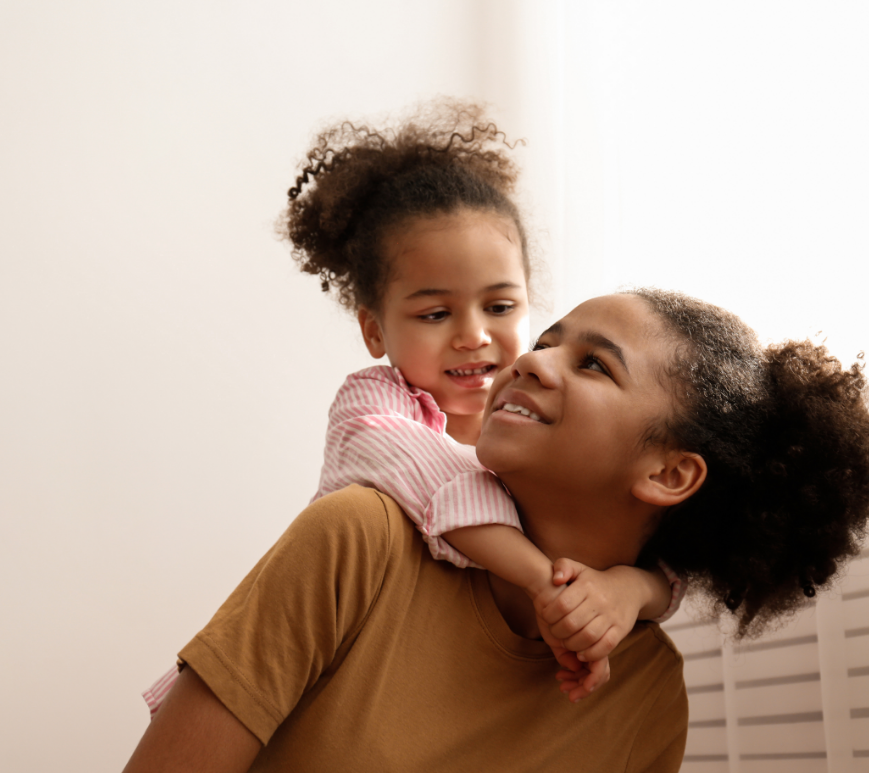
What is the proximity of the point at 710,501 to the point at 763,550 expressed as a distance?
0.10 m

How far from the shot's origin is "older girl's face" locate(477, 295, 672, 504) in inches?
48.0

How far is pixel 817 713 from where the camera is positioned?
164cm

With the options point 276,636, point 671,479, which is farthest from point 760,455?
point 276,636

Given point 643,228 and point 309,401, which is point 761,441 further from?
point 309,401

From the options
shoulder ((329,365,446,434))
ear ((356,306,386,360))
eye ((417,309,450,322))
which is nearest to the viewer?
shoulder ((329,365,446,434))

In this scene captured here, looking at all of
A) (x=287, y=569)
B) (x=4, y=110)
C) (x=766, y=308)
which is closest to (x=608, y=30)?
(x=766, y=308)

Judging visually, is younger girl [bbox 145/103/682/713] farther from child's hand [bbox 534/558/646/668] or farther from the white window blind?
the white window blind

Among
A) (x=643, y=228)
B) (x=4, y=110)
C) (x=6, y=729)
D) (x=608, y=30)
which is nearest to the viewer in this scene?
(x=6, y=729)

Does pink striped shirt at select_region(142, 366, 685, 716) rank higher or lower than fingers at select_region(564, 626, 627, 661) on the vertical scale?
higher

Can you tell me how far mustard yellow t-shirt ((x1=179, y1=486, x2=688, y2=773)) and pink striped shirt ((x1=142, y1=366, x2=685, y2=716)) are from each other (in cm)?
5

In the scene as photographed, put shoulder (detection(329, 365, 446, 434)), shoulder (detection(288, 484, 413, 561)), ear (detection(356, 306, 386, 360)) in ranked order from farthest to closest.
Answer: ear (detection(356, 306, 386, 360)) → shoulder (detection(329, 365, 446, 434)) → shoulder (detection(288, 484, 413, 561))

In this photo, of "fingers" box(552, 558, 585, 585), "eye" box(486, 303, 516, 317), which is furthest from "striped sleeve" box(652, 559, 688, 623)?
"eye" box(486, 303, 516, 317)

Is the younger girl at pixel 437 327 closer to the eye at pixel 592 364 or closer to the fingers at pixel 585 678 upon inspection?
the fingers at pixel 585 678

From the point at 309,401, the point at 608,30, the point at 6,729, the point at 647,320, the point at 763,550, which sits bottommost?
the point at 6,729
